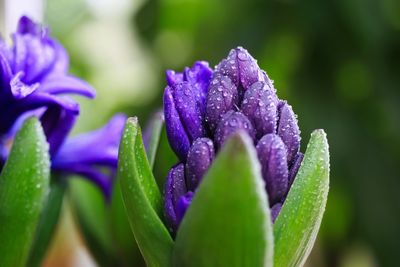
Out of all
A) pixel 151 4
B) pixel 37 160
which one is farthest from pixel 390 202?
pixel 37 160

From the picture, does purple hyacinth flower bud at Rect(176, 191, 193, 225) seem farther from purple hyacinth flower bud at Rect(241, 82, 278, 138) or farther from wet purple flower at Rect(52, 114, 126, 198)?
wet purple flower at Rect(52, 114, 126, 198)

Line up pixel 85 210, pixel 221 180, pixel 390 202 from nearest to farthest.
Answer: pixel 221 180 → pixel 85 210 → pixel 390 202

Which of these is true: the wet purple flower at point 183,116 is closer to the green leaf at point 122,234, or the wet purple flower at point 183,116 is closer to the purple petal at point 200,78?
the purple petal at point 200,78

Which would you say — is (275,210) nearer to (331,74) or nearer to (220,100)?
(220,100)

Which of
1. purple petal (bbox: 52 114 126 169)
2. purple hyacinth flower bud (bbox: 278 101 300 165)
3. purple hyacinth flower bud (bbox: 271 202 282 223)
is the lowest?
purple hyacinth flower bud (bbox: 271 202 282 223)

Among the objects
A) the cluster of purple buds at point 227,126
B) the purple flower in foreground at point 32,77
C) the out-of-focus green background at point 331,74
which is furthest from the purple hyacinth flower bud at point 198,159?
the out-of-focus green background at point 331,74

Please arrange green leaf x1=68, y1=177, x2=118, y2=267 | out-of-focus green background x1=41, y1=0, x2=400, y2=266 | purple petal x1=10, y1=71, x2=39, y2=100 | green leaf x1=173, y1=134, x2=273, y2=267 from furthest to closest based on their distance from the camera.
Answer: out-of-focus green background x1=41, y1=0, x2=400, y2=266 < green leaf x1=68, y1=177, x2=118, y2=267 < purple petal x1=10, y1=71, x2=39, y2=100 < green leaf x1=173, y1=134, x2=273, y2=267

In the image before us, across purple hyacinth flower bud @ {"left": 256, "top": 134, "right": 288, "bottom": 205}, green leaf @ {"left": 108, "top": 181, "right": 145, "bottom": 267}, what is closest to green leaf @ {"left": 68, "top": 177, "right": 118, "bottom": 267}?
green leaf @ {"left": 108, "top": 181, "right": 145, "bottom": 267}

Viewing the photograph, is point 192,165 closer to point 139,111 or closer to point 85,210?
point 85,210
